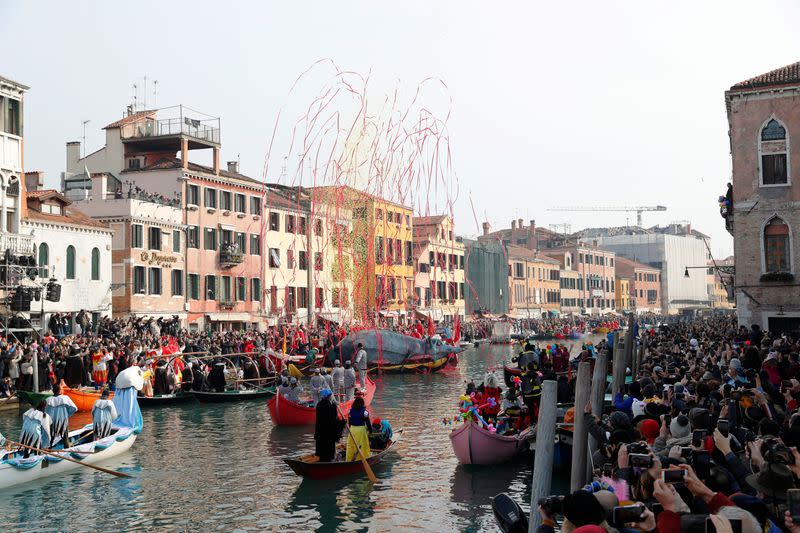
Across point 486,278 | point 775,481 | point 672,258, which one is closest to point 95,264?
point 775,481

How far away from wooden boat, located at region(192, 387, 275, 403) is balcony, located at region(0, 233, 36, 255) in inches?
424

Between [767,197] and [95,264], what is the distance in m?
28.3

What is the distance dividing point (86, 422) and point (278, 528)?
1254 centimetres

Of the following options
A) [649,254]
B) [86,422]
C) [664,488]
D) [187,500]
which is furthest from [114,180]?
[649,254]

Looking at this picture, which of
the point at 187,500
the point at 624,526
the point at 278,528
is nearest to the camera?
the point at 624,526

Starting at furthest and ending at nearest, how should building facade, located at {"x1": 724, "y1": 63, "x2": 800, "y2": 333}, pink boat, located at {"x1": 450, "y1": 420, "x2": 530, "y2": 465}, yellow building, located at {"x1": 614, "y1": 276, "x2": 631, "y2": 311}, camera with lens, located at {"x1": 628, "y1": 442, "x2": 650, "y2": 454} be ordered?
yellow building, located at {"x1": 614, "y1": 276, "x2": 631, "y2": 311} → building facade, located at {"x1": 724, "y1": 63, "x2": 800, "y2": 333} → pink boat, located at {"x1": 450, "y1": 420, "x2": 530, "y2": 465} → camera with lens, located at {"x1": 628, "y1": 442, "x2": 650, "y2": 454}

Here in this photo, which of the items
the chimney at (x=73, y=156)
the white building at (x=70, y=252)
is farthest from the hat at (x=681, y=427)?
the chimney at (x=73, y=156)

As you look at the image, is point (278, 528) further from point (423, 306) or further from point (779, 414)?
point (423, 306)

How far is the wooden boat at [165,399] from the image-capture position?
28297mm

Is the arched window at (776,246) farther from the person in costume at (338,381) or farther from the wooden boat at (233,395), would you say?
the wooden boat at (233,395)

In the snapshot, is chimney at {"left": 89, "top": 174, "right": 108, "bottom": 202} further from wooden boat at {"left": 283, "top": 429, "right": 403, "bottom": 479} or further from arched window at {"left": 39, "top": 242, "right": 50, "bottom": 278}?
wooden boat at {"left": 283, "top": 429, "right": 403, "bottom": 479}

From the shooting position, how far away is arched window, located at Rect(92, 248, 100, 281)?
137 ft

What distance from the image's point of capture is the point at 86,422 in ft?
81.4

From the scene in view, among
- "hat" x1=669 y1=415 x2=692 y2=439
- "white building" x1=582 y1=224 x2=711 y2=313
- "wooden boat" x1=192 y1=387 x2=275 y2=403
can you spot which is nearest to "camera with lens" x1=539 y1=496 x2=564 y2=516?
"hat" x1=669 y1=415 x2=692 y2=439
